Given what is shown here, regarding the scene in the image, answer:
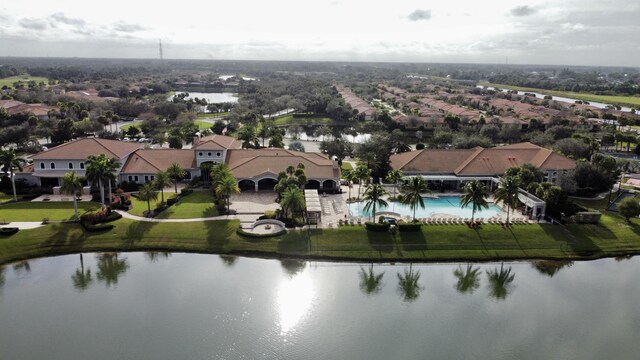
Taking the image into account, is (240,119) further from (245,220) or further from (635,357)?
(635,357)

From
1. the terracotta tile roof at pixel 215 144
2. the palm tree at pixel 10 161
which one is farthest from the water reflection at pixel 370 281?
the palm tree at pixel 10 161

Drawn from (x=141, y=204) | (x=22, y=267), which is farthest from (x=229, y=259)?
(x=22, y=267)

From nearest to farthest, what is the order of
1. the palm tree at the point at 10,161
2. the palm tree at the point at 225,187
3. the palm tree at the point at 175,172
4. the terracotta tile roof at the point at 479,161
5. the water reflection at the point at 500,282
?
the water reflection at the point at 500,282, the palm tree at the point at 225,187, the palm tree at the point at 10,161, the palm tree at the point at 175,172, the terracotta tile roof at the point at 479,161

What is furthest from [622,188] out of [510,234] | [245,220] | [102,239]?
[102,239]

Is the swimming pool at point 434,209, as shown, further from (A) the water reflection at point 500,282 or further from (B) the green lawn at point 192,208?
(B) the green lawn at point 192,208

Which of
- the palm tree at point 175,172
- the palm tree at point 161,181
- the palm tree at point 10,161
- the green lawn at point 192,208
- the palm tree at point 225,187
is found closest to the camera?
the palm tree at point 225,187

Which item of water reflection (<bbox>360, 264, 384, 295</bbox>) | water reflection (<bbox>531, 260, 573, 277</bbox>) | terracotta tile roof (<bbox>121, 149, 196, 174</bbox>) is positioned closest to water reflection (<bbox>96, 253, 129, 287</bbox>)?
terracotta tile roof (<bbox>121, 149, 196, 174</bbox>)
